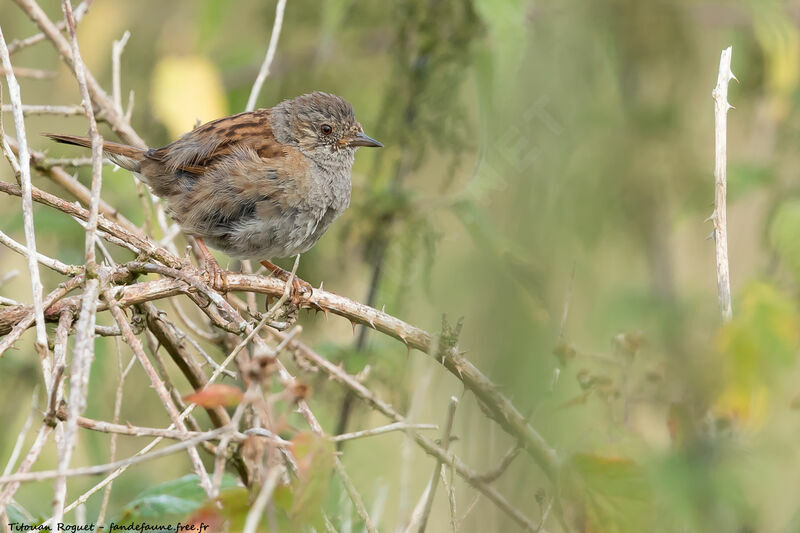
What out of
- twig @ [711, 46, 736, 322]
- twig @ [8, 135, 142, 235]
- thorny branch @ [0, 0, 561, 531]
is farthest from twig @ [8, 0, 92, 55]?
twig @ [711, 46, 736, 322]

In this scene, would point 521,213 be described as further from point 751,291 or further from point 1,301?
point 751,291

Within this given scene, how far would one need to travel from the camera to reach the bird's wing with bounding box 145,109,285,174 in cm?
431

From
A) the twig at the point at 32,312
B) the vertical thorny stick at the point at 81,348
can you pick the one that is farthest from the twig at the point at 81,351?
the twig at the point at 32,312

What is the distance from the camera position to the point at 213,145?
14.1 ft

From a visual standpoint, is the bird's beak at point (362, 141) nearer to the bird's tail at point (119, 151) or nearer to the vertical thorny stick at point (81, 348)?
the bird's tail at point (119, 151)

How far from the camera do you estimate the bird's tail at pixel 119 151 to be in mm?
4297

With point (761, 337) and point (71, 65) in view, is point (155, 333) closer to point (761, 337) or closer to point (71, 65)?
point (71, 65)

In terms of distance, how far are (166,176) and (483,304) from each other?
127 inches

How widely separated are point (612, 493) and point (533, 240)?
34.9 inches

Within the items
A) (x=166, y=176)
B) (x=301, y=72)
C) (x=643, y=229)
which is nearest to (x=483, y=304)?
(x=166, y=176)

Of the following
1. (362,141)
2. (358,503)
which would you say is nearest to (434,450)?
(358,503)

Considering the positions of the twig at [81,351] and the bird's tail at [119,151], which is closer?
the twig at [81,351]

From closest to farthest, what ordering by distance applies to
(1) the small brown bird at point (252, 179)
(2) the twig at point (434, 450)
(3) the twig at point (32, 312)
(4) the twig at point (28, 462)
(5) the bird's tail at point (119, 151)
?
(2) the twig at point (434, 450)
(4) the twig at point (28, 462)
(3) the twig at point (32, 312)
(1) the small brown bird at point (252, 179)
(5) the bird's tail at point (119, 151)

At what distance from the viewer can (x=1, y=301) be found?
108 inches
